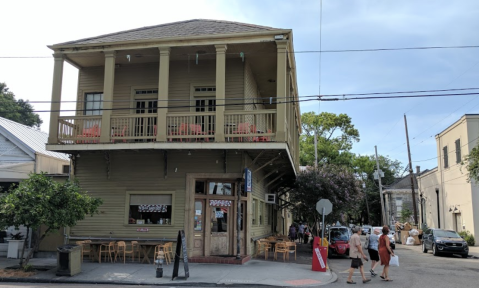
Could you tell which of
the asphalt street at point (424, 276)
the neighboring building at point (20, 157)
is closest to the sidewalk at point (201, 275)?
the asphalt street at point (424, 276)

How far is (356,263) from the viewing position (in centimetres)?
1165

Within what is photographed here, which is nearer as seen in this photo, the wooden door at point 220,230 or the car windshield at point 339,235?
the wooden door at point 220,230

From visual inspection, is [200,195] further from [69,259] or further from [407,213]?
[407,213]

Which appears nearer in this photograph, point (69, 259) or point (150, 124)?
point (69, 259)

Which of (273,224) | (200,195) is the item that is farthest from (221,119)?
(273,224)

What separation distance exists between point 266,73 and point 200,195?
631cm

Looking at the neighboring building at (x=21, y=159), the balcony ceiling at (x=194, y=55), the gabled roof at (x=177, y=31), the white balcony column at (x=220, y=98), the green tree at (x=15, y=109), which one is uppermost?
the green tree at (x=15, y=109)

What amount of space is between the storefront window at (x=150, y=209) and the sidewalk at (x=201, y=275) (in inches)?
68.5

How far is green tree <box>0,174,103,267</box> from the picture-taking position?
38.8 ft

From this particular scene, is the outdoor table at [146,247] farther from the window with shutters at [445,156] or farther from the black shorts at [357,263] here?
the window with shutters at [445,156]

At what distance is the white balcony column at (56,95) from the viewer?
49.2 ft

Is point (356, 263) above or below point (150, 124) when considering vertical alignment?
below

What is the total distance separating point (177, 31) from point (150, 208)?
270 inches

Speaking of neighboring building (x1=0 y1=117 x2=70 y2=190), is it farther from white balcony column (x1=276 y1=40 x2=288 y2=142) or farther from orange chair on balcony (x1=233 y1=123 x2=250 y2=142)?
white balcony column (x1=276 y1=40 x2=288 y2=142)
